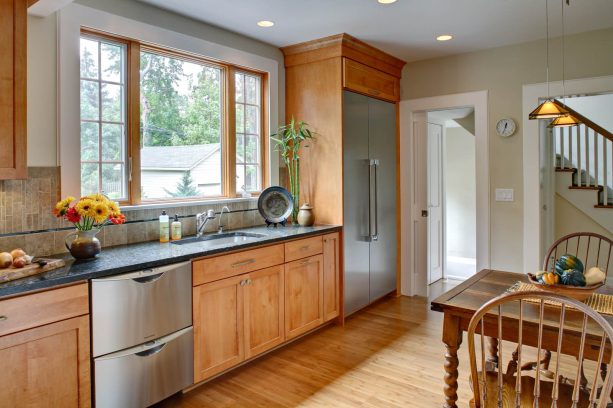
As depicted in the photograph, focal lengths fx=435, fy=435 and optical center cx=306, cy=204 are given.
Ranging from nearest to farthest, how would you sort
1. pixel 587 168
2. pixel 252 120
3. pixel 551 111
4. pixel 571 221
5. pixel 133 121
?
1. pixel 551 111
2. pixel 133 121
3. pixel 252 120
4. pixel 587 168
5. pixel 571 221

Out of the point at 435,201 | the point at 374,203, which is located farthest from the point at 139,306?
the point at 435,201

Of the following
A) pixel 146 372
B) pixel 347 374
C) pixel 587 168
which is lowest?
pixel 347 374

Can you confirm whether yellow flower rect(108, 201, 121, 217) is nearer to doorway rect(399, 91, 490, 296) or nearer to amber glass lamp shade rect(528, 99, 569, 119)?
amber glass lamp shade rect(528, 99, 569, 119)

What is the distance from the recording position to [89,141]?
2.74 metres

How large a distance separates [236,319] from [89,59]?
1.88 m

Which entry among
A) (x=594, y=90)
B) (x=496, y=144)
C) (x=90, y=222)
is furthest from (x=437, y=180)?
(x=90, y=222)

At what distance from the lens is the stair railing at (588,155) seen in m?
5.01

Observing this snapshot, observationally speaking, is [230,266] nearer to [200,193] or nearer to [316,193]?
[200,193]

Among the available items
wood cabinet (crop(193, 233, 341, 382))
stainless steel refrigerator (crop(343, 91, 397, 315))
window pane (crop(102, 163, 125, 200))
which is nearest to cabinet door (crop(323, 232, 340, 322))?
wood cabinet (crop(193, 233, 341, 382))

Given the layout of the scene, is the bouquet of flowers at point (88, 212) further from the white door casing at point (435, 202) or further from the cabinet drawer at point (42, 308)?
the white door casing at point (435, 202)

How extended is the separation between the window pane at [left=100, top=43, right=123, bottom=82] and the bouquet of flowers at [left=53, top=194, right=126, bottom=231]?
924 mm

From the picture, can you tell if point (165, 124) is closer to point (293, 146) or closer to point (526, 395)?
point (293, 146)

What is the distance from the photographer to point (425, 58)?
173 inches

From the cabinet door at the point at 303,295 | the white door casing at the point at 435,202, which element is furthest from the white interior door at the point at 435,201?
the cabinet door at the point at 303,295
